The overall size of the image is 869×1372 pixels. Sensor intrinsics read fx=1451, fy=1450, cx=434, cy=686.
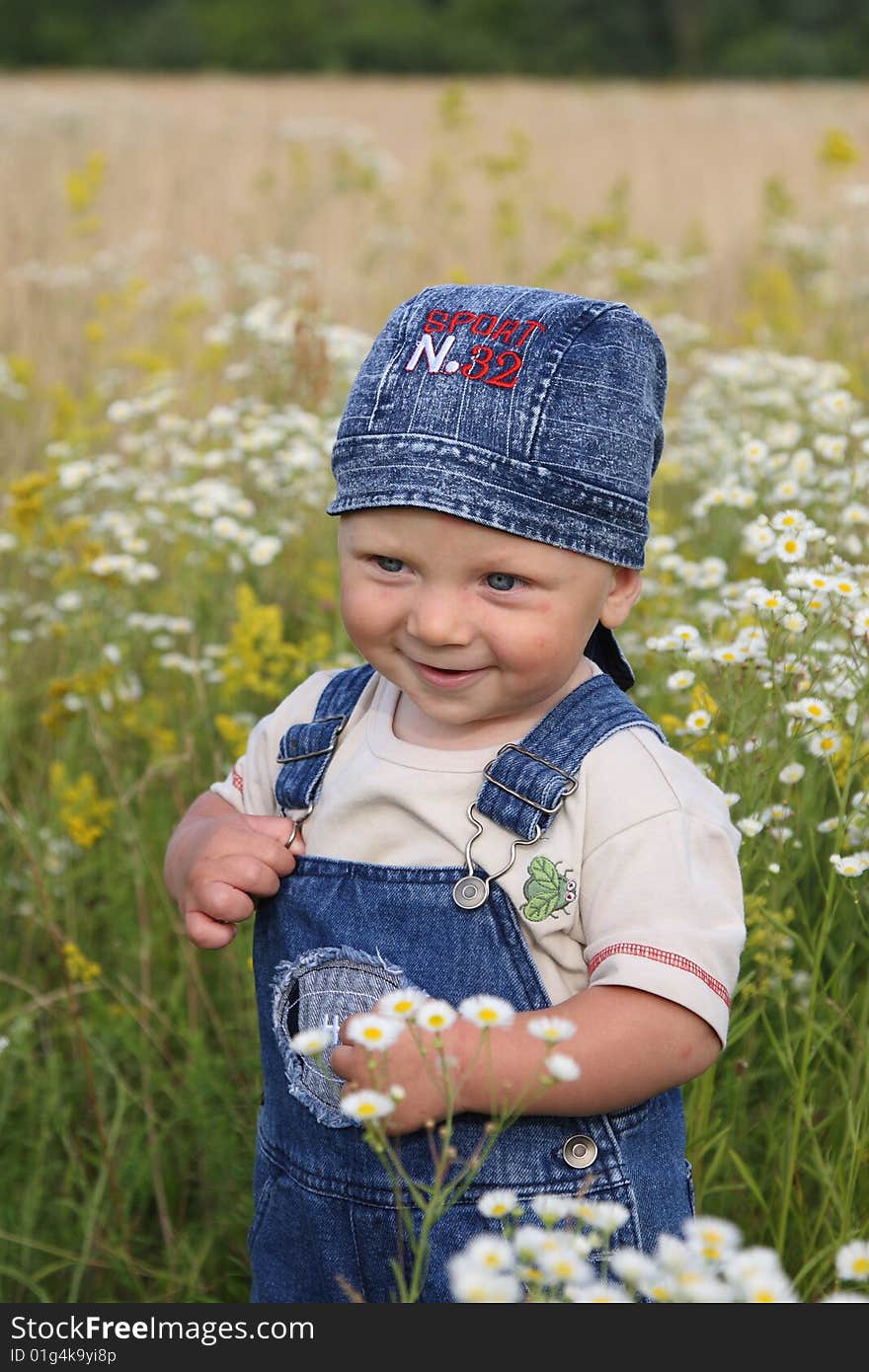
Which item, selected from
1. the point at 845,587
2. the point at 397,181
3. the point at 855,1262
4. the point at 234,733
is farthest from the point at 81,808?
the point at 397,181

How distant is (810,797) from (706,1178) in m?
0.57

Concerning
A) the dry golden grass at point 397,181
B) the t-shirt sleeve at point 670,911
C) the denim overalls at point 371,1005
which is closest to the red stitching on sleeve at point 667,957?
the t-shirt sleeve at point 670,911

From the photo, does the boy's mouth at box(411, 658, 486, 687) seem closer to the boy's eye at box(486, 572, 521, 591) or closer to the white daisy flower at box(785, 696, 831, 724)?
the boy's eye at box(486, 572, 521, 591)

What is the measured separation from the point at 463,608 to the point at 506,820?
0.23 meters

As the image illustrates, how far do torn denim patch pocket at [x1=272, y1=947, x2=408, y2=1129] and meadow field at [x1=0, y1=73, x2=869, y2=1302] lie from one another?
1.74 ft

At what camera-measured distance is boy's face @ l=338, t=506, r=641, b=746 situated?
152 cm

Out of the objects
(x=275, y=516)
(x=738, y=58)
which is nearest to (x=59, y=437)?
(x=275, y=516)

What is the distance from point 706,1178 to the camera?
75.5 inches

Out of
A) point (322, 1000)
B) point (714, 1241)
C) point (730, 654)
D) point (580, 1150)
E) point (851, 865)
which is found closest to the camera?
point (714, 1241)

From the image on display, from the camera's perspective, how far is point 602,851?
1.52m

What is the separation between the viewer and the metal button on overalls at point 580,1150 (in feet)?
5.04

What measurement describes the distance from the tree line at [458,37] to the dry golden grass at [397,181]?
73.1 feet

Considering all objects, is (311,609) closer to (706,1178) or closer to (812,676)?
(812,676)

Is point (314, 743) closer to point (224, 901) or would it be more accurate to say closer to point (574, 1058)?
point (224, 901)
